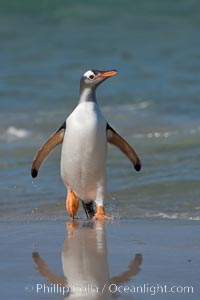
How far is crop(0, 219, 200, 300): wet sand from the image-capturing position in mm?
4891

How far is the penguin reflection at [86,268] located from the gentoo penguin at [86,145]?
924 mm

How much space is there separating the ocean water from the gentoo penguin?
0.91m

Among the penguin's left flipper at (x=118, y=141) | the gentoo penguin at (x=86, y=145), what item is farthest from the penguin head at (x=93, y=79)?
the penguin's left flipper at (x=118, y=141)

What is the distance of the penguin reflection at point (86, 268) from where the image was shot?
4895 millimetres

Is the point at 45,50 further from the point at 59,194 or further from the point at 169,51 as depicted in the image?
the point at 59,194

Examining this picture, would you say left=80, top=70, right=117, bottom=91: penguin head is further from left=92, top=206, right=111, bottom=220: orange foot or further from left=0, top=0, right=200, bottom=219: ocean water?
left=0, top=0, right=200, bottom=219: ocean water

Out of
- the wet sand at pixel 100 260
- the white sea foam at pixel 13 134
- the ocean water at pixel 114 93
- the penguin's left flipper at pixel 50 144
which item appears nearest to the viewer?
the wet sand at pixel 100 260

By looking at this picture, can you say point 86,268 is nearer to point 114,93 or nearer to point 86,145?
point 86,145

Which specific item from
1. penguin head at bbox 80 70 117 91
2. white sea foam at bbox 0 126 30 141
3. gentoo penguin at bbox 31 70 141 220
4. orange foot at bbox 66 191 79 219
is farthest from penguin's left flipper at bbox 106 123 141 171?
white sea foam at bbox 0 126 30 141

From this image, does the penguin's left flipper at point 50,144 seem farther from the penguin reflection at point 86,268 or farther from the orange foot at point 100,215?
the penguin reflection at point 86,268

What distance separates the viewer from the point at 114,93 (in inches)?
699

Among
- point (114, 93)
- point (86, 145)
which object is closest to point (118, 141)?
point (86, 145)

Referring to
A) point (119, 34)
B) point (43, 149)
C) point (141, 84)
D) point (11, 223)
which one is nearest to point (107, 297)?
point (11, 223)

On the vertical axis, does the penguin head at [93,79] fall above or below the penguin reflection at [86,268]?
above
